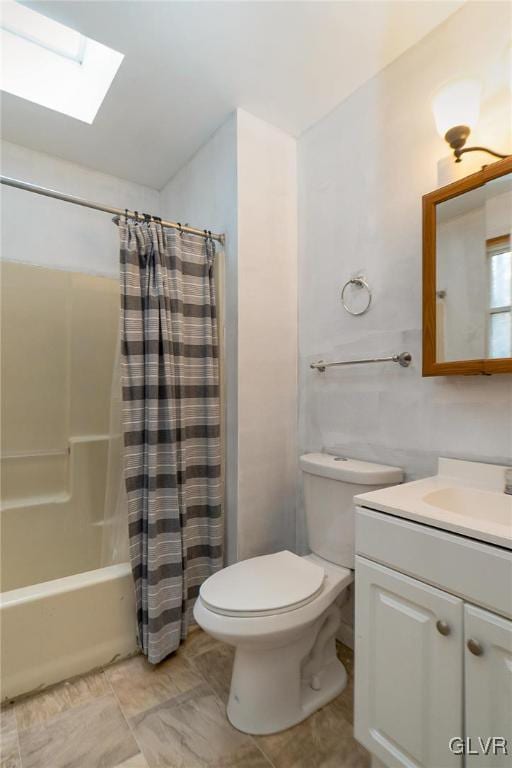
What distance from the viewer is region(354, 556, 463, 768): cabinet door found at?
84cm

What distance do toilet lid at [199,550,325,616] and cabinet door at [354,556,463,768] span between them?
24cm

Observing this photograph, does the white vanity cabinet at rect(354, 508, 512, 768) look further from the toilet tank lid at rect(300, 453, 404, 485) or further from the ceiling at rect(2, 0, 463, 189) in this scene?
the ceiling at rect(2, 0, 463, 189)

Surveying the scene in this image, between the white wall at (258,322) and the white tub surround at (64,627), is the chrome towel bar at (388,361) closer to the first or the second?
the white wall at (258,322)

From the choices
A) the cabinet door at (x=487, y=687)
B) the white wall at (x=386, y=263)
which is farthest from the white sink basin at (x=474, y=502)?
the cabinet door at (x=487, y=687)

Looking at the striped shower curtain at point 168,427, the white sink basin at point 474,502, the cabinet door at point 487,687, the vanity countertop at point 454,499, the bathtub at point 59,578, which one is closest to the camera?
the cabinet door at point 487,687

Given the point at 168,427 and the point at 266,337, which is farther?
the point at 266,337

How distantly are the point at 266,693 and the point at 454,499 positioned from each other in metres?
0.86

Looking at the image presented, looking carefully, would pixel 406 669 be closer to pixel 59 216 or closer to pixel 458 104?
pixel 458 104

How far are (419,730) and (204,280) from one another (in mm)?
1676

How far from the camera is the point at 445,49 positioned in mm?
1318

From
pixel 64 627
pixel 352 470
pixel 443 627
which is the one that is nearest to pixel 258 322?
pixel 352 470

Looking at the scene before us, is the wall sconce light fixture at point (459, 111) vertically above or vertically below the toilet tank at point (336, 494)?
above

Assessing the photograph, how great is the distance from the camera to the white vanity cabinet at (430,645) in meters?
0.77

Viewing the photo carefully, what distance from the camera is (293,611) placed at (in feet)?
3.80
